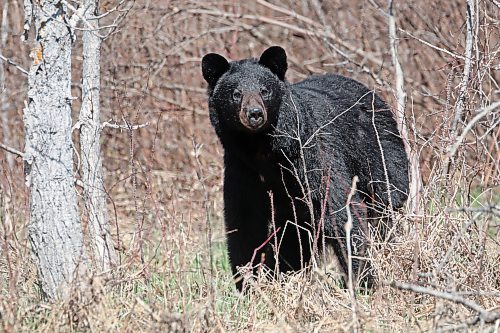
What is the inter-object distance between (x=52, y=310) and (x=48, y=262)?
0.48m

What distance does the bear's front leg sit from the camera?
6.15m

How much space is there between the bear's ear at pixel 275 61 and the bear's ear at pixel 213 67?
28 cm

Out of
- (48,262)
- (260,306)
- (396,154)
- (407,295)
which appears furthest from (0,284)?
(396,154)

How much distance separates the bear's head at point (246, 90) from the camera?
570cm

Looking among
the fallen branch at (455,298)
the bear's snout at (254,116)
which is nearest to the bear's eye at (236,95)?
the bear's snout at (254,116)

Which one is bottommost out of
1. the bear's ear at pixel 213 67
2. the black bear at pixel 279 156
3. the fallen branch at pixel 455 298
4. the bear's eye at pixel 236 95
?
the fallen branch at pixel 455 298

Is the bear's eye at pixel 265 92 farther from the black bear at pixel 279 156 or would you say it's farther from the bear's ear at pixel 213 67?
the bear's ear at pixel 213 67

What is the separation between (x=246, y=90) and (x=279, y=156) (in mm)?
Result: 529

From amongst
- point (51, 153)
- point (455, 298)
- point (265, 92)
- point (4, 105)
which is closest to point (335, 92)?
point (265, 92)

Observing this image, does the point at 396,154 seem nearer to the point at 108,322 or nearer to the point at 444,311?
the point at 444,311

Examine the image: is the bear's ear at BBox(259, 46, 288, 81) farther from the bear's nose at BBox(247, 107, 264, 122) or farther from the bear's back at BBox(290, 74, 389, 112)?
the bear's nose at BBox(247, 107, 264, 122)

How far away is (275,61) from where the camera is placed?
608 cm

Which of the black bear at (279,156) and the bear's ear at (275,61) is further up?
the bear's ear at (275,61)

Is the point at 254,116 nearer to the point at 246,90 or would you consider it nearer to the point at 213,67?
the point at 246,90
